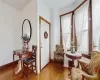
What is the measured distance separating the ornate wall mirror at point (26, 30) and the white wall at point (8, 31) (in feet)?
1.27

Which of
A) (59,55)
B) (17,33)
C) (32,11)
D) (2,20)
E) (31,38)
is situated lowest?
(59,55)

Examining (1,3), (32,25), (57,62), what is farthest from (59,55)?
(1,3)

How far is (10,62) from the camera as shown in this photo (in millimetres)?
3824

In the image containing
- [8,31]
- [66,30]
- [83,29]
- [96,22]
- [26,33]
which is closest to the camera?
[96,22]

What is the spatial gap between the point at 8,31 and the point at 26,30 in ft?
2.83

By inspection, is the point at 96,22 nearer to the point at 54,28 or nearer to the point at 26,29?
the point at 54,28

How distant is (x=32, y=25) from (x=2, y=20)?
4.21ft

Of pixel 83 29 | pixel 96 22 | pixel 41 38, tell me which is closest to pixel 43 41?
pixel 41 38

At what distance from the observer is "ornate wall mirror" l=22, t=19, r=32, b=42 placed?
3.36 m

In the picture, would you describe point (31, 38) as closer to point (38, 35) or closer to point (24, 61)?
point (38, 35)

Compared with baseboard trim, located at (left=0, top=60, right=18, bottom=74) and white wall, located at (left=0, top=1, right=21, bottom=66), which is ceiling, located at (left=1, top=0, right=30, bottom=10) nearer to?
white wall, located at (left=0, top=1, right=21, bottom=66)

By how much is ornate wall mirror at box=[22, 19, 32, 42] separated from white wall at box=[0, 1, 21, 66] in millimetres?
386

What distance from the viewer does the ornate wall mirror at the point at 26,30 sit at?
11.0 feet

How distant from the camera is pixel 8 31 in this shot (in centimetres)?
373
